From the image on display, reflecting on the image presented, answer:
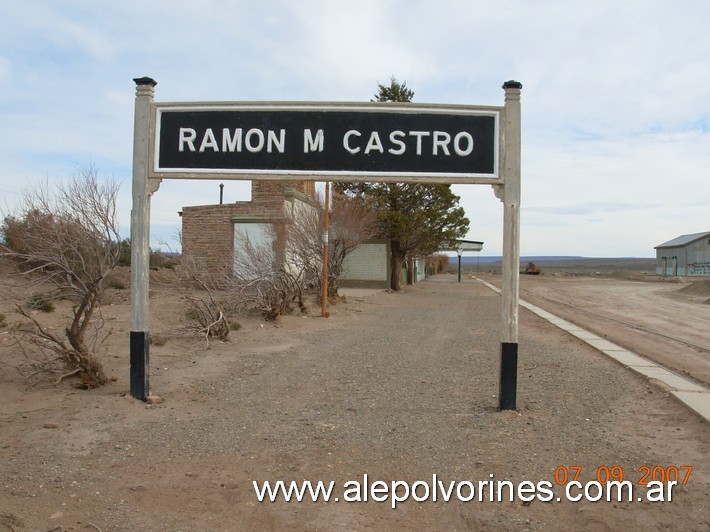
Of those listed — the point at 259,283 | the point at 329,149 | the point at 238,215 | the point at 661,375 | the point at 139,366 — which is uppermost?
the point at 238,215

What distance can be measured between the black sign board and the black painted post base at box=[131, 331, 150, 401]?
5.76 ft

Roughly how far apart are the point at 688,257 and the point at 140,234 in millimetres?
70066

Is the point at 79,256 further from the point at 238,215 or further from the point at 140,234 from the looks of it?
the point at 238,215

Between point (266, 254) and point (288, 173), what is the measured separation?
8.45 meters

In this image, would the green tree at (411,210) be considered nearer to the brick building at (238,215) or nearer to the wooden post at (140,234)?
the brick building at (238,215)

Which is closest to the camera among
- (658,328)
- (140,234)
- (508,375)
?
(508,375)

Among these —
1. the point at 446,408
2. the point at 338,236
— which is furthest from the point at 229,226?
the point at 446,408

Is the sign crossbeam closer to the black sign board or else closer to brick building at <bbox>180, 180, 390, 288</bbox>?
the black sign board

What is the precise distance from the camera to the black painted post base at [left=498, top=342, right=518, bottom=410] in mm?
6207

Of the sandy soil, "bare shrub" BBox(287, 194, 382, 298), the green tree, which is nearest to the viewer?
the sandy soil

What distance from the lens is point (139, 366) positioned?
6.45 meters

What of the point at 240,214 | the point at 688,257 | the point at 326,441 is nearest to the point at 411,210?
the point at 240,214

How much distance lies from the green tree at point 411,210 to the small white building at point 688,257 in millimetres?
44001

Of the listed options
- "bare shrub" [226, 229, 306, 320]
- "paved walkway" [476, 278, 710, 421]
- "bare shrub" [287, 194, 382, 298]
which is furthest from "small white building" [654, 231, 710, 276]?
"bare shrub" [226, 229, 306, 320]
